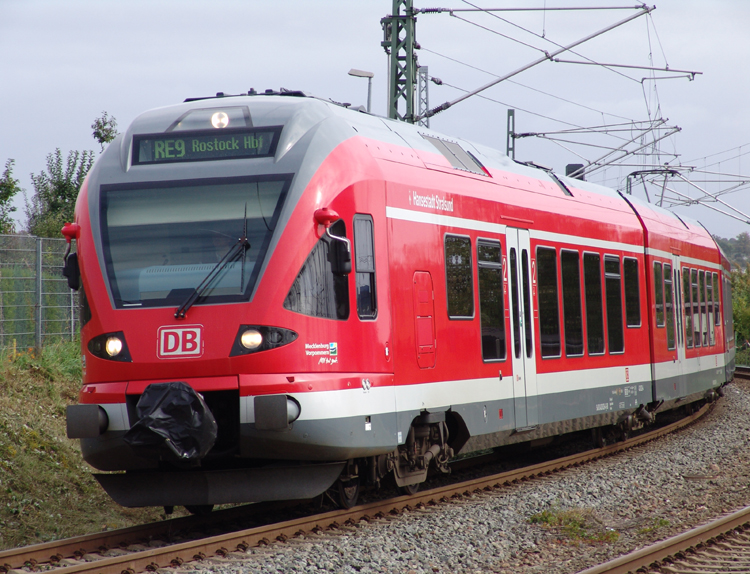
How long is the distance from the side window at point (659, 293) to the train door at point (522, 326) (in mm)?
4777

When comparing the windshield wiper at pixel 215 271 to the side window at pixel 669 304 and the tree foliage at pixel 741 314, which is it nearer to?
the side window at pixel 669 304

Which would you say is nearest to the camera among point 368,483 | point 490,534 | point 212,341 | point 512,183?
point 212,341

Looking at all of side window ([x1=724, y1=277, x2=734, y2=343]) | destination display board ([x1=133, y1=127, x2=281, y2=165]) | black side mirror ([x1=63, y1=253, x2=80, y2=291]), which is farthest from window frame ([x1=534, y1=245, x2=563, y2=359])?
side window ([x1=724, y1=277, x2=734, y2=343])

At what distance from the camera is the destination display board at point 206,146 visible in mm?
7734

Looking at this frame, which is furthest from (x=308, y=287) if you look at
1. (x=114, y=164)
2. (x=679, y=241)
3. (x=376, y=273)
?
(x=679, y=241)

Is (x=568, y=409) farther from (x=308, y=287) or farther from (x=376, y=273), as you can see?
(x=308, y=287)

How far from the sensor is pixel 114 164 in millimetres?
7844

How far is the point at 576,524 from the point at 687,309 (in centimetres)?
967

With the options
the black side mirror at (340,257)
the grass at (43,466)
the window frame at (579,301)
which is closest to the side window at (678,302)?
the window frame at (579,301)

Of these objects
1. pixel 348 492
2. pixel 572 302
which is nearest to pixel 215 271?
pixel 348 492

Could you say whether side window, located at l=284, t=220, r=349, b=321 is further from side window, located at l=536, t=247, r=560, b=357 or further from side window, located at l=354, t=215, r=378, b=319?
side window, located at l=536, t=247, r=560, b=357

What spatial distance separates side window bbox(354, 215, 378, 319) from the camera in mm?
7832

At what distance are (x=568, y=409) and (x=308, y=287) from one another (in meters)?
→ 5.24

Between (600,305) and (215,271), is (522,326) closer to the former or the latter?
(600,305)
